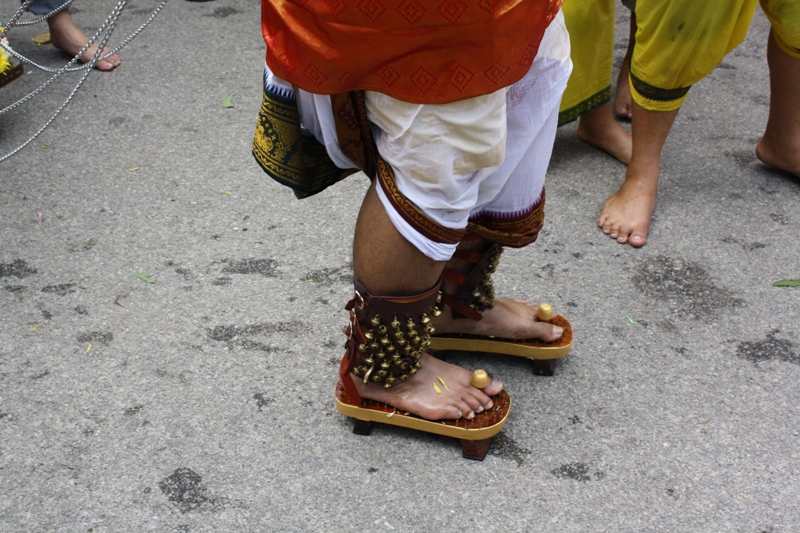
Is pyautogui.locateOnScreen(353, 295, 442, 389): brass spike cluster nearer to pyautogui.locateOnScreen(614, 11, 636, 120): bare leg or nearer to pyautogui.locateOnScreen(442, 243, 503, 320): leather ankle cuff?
pyautogui.locateOnScreen(442, 243, 503, 320): leather ankle cuff

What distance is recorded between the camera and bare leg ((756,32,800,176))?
80.7 inches

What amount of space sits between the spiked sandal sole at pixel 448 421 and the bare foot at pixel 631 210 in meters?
0.78

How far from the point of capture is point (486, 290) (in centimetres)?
148

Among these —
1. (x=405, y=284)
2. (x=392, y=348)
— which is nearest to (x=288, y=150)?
(x=405, y=284)

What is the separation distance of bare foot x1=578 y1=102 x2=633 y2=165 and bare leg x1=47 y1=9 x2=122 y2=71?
1849 millimetres

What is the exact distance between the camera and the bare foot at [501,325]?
1.51 meters

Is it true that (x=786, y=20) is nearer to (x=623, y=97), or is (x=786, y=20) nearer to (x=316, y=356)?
(x=623, y=97)

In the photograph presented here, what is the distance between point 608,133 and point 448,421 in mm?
1365

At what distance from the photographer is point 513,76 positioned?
981 millimetres

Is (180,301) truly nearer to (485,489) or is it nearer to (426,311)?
(426,311)

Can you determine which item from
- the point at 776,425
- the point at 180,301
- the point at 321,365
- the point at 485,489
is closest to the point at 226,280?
the point at 180,301

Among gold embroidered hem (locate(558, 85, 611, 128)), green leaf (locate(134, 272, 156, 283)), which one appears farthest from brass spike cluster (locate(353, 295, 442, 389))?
gold embroidered hem (locate(558, 85, 611, 128))

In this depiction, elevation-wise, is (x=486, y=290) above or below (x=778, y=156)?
above

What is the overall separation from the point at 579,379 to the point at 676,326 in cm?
31
